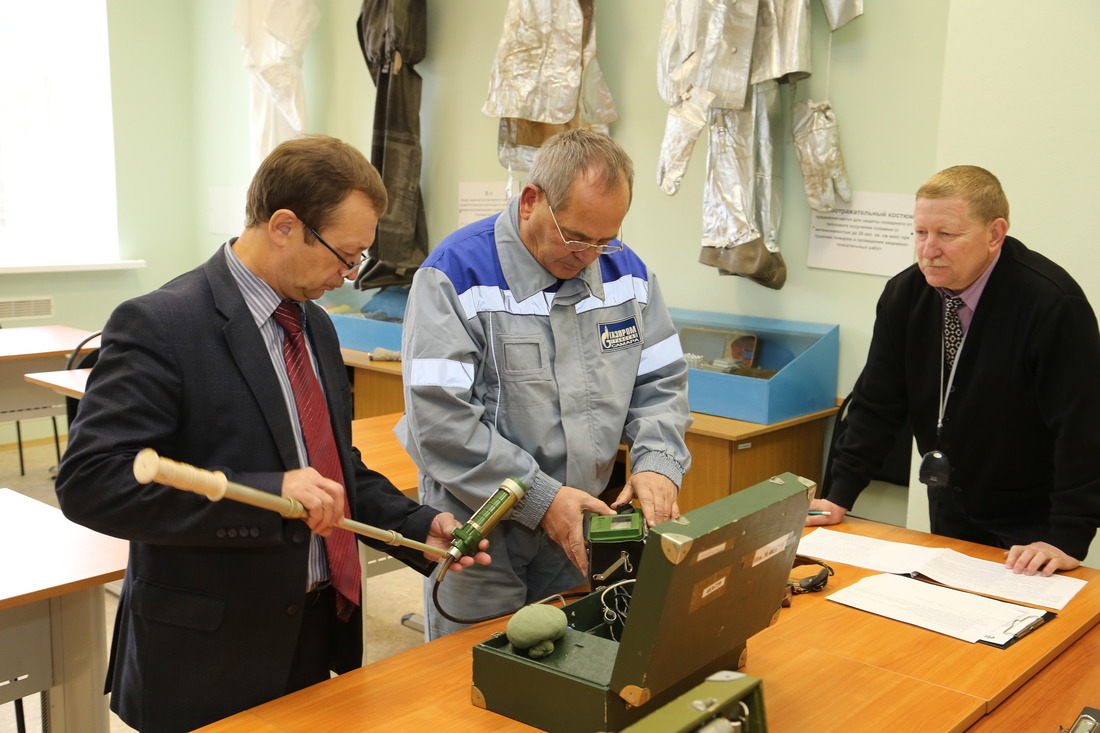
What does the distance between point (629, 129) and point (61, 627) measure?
3.09 metres

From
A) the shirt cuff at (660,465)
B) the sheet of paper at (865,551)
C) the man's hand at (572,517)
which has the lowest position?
the sheet of paper at (865,551)

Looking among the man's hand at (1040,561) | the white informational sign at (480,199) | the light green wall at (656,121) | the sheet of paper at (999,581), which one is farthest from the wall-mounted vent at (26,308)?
the man's hand at (1040,561)

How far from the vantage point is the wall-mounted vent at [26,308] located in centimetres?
564

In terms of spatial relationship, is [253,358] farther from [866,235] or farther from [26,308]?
[26,308]

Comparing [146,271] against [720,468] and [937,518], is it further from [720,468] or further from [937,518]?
[937,518]

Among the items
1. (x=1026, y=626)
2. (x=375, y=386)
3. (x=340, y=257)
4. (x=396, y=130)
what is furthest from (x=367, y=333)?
(x=1026, y=626)

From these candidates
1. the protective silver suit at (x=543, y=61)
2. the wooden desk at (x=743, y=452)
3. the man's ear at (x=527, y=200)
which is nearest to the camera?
the man's ear at (x=527, y=200)

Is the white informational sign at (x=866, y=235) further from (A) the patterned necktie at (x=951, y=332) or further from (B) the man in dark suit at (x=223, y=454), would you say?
(B) the man in dark suit at (x=223, y=454)

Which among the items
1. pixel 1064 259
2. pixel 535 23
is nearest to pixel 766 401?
pixel 1064 259

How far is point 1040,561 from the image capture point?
1856 millimetres

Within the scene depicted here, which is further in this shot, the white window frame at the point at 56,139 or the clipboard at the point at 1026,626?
the white window frame at the point at 56,139

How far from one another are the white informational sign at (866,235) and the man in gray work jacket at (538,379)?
1.96 metres

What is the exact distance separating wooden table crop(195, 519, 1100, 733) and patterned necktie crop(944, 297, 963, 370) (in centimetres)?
62

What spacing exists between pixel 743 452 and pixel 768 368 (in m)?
0.47
